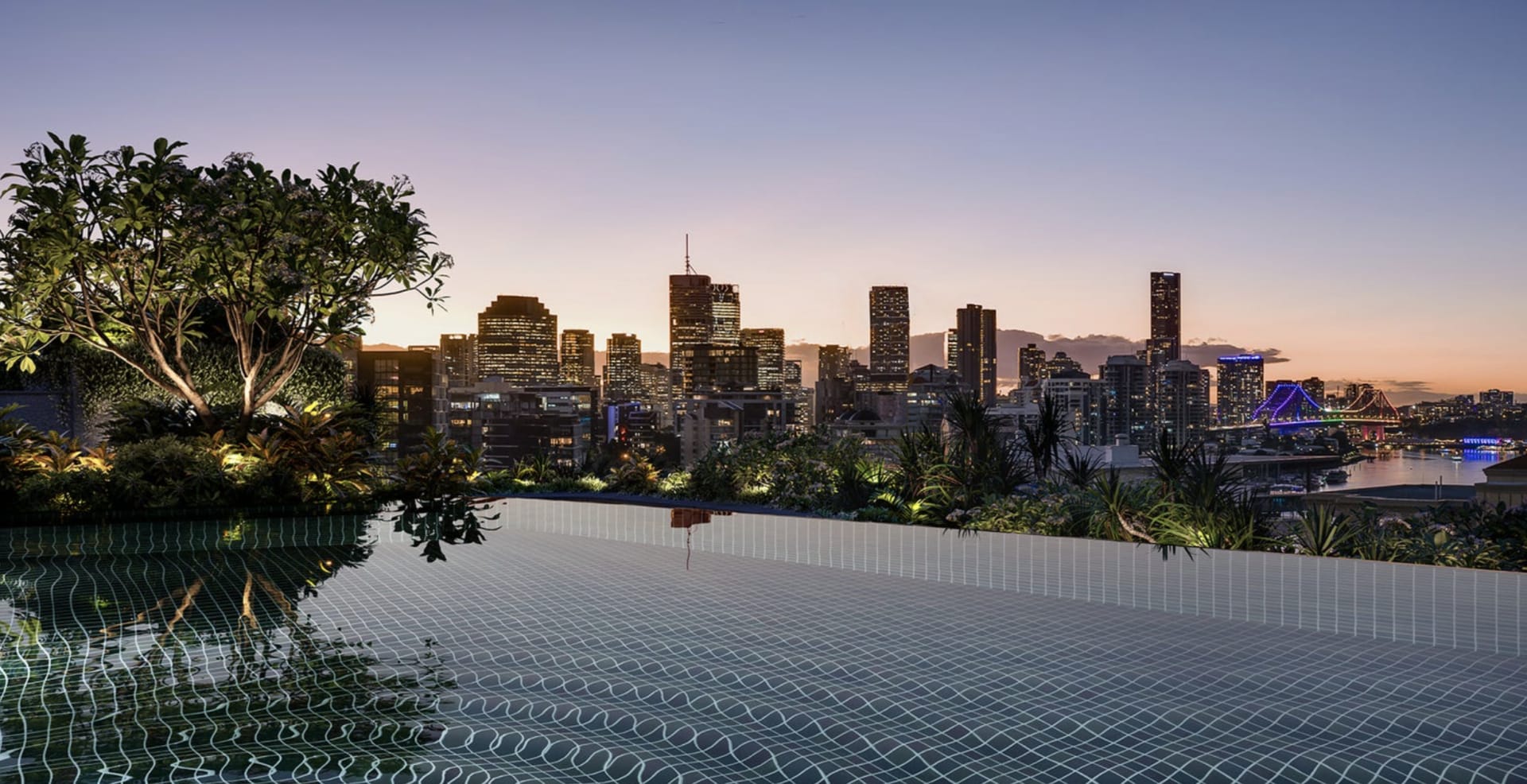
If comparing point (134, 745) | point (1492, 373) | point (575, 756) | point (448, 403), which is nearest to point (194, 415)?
point (134, 745)

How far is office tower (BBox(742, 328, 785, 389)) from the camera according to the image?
354 ft

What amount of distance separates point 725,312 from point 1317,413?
103853 millimetres

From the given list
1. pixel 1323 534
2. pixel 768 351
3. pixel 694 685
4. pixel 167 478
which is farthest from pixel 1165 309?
pixel 694 685

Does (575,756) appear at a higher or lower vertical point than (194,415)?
lower

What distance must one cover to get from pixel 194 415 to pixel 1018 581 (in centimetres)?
864

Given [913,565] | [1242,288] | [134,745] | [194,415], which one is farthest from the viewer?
[1242,288]

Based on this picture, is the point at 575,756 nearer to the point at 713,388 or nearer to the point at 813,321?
the point at 813,321

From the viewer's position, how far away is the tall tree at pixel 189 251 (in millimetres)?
7664

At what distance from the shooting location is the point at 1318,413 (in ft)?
89.7

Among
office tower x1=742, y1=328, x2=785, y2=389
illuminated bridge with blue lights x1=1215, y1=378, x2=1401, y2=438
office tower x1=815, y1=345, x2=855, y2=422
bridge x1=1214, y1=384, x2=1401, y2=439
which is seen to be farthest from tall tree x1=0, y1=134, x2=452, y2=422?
office tower x1=742, y1=328, x2=785, y2=389

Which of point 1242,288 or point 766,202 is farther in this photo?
point 1242,288

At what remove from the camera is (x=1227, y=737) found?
338 cm

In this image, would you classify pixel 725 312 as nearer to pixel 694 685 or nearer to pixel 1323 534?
pixel 1323 534

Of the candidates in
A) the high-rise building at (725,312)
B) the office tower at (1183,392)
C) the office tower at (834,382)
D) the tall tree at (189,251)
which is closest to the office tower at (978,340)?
the office tower at (834,382)
